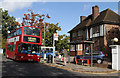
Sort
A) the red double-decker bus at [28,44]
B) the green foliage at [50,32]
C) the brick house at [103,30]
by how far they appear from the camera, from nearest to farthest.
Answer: the red double-decker bus at [28,44], the brick house at [103,30], the green foliage at [50,32]

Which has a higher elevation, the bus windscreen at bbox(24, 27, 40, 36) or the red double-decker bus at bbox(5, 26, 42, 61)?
the bus windscreen at bbox(24, 27, 40, 36)

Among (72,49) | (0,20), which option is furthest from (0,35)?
(72,49)

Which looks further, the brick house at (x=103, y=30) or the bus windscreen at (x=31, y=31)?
the brick house at (x=103, y=30)

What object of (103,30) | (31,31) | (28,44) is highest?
(103,30)

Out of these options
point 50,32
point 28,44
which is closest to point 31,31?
point 28,44

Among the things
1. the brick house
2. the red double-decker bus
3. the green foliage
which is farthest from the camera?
the green foliage

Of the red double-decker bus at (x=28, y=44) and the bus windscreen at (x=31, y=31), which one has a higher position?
the bus windscreen at (x=31, y=31)

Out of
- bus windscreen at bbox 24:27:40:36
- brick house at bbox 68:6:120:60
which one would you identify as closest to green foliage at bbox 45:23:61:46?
brick house at bbox 68:6:120:60

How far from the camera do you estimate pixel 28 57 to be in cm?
1856

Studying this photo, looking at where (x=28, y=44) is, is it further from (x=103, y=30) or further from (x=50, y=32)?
(x=50, y=32)

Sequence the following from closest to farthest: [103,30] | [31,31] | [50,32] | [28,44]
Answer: [28,44]
[31,31]
[103,30]
[50,32]

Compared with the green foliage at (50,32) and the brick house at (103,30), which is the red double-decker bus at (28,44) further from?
the green foliage at (50,32)

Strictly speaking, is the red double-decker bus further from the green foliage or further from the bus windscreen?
the green foliage

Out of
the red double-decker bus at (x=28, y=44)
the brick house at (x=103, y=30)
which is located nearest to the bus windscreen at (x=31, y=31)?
the red double-decker bus at (x=28, y=44)
